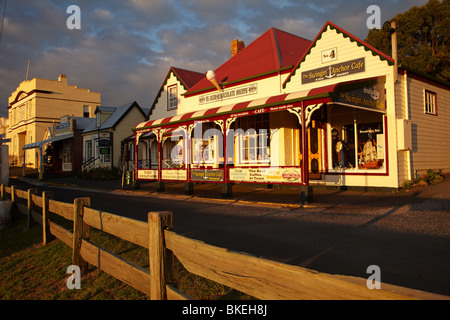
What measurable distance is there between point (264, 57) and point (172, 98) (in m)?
8.02

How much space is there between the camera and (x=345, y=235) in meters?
6.48

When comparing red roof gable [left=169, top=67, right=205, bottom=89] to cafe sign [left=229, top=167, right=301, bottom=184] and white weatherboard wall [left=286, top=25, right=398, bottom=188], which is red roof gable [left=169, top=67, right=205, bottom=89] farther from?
cafe sign [left=229, top=167, right=301, bottom=184]

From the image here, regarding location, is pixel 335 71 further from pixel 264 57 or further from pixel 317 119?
pixel 264 57

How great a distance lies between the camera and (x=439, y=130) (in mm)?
15281

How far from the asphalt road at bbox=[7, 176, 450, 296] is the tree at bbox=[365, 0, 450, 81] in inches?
691

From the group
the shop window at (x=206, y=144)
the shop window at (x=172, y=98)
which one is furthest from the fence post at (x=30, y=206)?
the shop window at (x=172, y=98)

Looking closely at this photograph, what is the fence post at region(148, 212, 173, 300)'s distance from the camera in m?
3.02

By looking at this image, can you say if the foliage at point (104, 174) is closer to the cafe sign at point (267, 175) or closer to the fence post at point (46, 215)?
the cafe sign at point (267, 175)

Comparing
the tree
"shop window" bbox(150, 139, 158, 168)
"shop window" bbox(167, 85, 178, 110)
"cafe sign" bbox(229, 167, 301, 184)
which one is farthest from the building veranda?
the tree

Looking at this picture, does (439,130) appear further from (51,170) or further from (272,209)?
(51,170)

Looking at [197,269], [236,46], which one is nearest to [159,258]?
[197,269]

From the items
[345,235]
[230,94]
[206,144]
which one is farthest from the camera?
[206,144]
